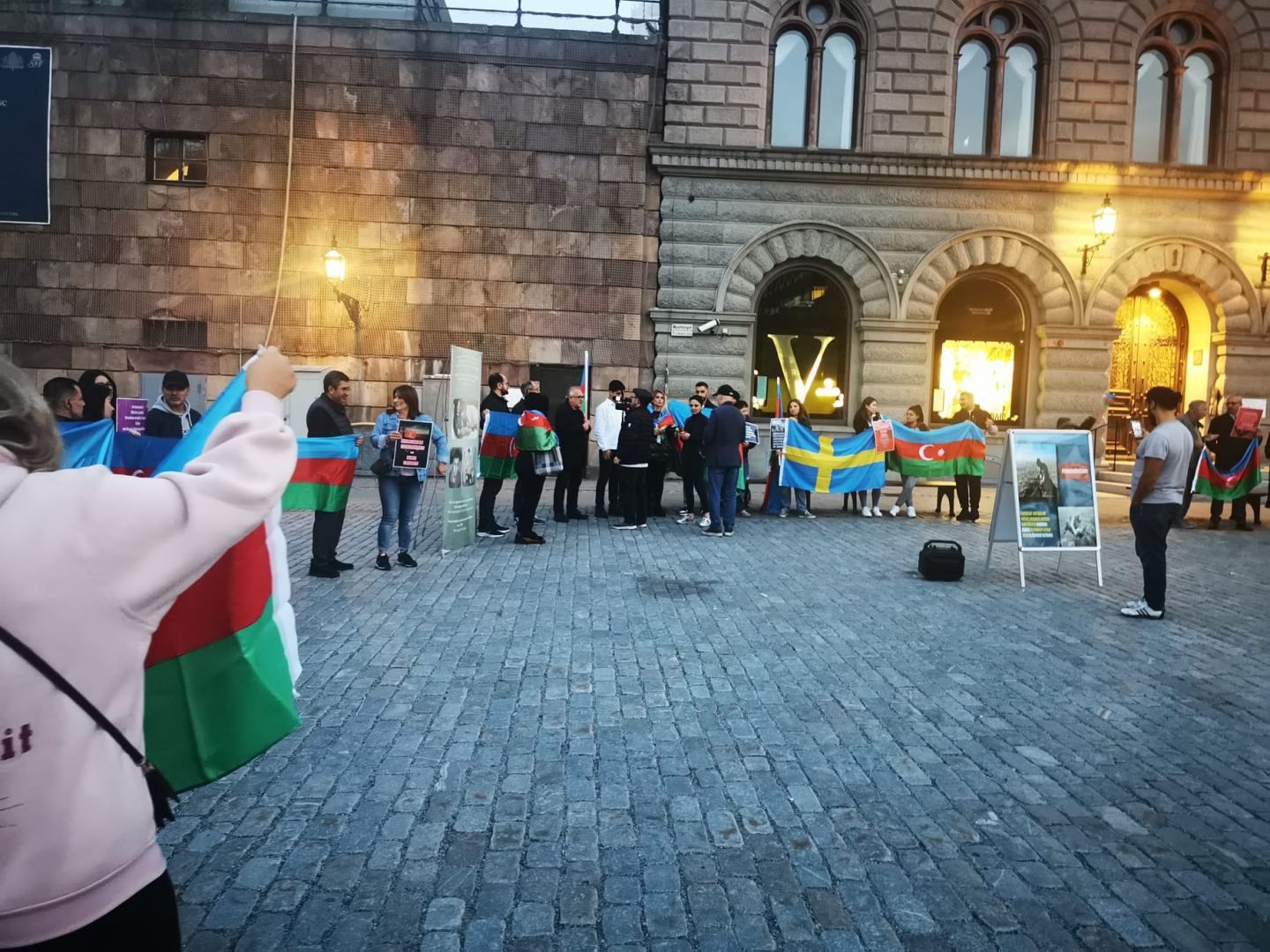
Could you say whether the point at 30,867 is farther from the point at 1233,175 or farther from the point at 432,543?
the point at 1233,175

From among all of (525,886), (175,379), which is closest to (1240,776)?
(525,886)

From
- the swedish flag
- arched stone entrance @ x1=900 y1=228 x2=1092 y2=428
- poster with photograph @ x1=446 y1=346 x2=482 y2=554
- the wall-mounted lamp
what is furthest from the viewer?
arched stone entrance @ x1=900 y1=228 x2=1092 y2=428

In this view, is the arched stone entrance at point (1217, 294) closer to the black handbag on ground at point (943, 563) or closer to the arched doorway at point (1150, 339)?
the arched doorway at point (1150, 339)

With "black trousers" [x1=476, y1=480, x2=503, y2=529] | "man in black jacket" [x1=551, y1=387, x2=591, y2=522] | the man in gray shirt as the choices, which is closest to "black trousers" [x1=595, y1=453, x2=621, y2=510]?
"man in black jacket" [x1=551, y1=387, x2=591, y2=522]

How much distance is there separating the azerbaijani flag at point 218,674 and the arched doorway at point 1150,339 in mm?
24026

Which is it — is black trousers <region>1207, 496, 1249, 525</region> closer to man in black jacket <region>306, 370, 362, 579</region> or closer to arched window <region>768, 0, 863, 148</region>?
arched window <region>768, 0, 863, 148</region>

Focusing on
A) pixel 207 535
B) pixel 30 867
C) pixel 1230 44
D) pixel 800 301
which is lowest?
pixel 30 867

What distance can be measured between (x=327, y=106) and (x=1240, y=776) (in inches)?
857

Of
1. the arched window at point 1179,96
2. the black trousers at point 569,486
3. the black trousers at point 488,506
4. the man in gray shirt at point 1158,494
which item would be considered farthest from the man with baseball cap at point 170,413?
the arched window at point 1179,96

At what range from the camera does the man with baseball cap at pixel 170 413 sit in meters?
9.38

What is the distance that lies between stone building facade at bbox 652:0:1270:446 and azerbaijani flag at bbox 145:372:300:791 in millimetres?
18808

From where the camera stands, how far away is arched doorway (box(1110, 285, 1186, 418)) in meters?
22.7

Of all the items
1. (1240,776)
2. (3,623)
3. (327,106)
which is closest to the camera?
(3,623)

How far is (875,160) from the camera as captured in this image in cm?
2098
